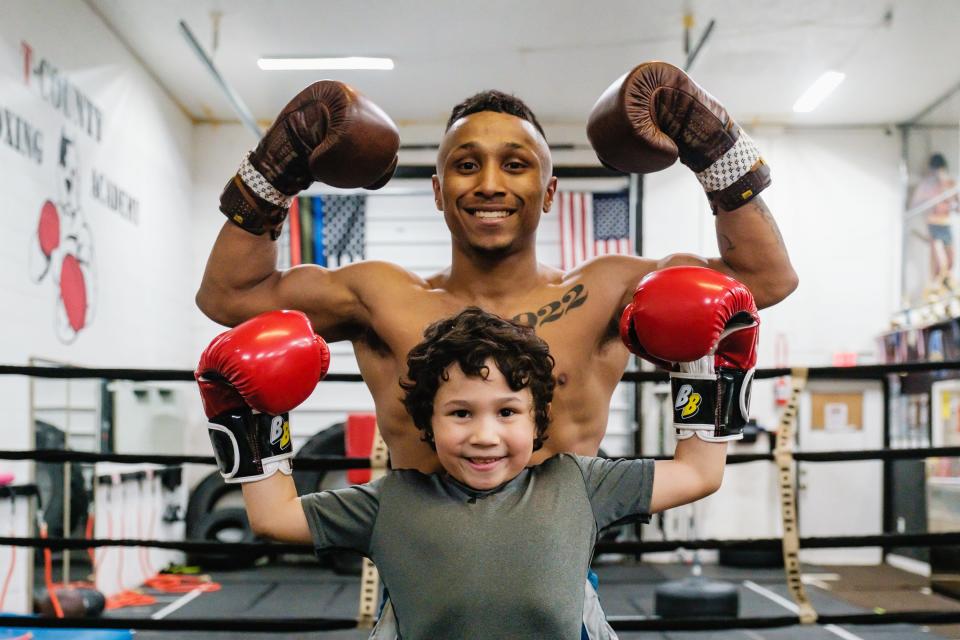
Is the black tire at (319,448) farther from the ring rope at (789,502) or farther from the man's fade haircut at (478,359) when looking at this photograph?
the man's fade haircut at (478,359)

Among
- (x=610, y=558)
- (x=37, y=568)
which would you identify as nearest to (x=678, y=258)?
(x=37, y=568)

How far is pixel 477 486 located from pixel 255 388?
378mm

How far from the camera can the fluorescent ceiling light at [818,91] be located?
583 cm

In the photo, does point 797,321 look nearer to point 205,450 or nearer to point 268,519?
point 205,450

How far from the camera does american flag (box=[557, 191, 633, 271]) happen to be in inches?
276

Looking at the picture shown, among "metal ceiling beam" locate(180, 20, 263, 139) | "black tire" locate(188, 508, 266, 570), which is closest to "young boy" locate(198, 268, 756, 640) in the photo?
"metal ceiling beam" locate(180, 20, 263, 139)

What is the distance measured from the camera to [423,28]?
548cm

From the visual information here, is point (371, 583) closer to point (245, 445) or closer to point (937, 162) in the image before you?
point (245, 445)

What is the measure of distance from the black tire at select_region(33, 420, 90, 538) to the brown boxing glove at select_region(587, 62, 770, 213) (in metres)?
3.74

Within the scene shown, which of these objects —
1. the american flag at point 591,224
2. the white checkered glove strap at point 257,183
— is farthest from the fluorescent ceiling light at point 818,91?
the white checkered glove strap at point 257,183

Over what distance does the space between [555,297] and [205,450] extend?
5973 mm

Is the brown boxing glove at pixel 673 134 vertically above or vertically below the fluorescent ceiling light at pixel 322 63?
below

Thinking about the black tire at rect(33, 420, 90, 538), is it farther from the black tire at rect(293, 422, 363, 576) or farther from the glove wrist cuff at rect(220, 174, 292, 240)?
the glove wrist cuff at rect(220, 174, 292, 240)

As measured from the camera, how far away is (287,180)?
1.50 metres
